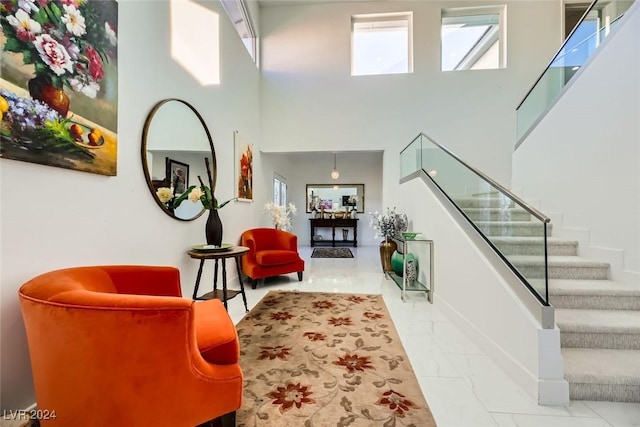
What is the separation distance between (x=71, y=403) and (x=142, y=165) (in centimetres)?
166

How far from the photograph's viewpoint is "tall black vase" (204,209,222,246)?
2.60m

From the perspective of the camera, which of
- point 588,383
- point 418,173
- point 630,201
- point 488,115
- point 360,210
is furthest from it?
point 360,210

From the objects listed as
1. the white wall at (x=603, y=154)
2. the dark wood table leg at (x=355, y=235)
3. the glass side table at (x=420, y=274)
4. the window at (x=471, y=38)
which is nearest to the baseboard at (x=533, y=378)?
the glass side table at (x=420, y=274)

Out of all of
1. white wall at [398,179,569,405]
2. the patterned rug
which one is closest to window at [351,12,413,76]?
white wall at [398,179,569,405]

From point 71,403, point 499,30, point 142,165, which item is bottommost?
point 71,403

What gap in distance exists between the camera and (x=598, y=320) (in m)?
1.87

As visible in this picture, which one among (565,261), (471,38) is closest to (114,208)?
(565,261)

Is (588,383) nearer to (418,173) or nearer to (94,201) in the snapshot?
(418,173)

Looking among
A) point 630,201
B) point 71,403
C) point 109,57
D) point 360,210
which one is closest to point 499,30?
point 630,201

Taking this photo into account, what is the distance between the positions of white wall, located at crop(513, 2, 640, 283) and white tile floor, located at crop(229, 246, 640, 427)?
152 centimetres

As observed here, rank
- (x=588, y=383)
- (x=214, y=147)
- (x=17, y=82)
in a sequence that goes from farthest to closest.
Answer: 1. (x=214, y=147)
2. (x=588, y=383)
3. (x=17, y=82)

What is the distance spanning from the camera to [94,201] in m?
1.68

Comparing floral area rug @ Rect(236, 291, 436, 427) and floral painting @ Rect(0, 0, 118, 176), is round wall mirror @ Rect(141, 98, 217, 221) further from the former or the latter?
floral area rug @ Rect(236, 291, 436, 427)

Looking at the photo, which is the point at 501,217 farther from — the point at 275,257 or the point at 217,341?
the point at 275,257
